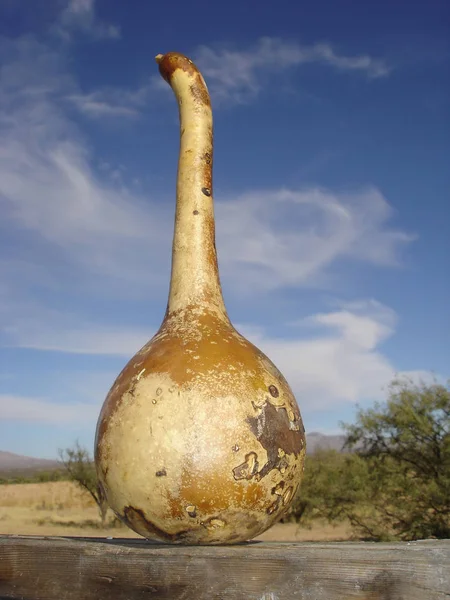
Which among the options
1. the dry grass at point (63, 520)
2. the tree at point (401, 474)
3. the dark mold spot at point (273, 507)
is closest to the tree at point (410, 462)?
Answer: the tree at point (401, 474)

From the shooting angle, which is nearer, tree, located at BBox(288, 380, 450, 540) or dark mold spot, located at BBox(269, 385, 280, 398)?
dark mold spot, located at BBox(269, 385, 280, 398)

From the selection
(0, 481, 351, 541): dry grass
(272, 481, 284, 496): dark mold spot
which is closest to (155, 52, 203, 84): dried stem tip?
(272, 481, 284, 496): dark mold spot

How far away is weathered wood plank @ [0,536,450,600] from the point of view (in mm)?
2205

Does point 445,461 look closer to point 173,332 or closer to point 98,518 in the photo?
point 173,332

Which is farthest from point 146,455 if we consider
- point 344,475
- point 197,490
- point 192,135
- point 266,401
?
point 344,475

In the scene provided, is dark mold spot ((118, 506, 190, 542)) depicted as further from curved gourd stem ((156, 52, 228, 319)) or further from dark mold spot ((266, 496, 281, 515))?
curved gourd stem ((156, 52, 228, 319))

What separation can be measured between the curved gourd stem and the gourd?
0.16m

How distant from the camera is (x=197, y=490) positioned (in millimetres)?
2660

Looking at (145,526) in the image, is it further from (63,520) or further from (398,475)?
(63,520)

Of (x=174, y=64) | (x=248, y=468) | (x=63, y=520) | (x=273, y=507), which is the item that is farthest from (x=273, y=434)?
(x=63, y=520)

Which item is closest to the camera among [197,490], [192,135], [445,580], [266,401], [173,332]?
[445,580]

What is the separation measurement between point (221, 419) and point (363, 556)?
822 mm

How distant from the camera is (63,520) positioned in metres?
26.6

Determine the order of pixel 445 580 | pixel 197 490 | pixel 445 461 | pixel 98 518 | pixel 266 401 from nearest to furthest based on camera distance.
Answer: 1. pixel 445 580
2. pixel 197 490
3. pixel 266 401
4. pixel 445 461
5. pixel 98 518
